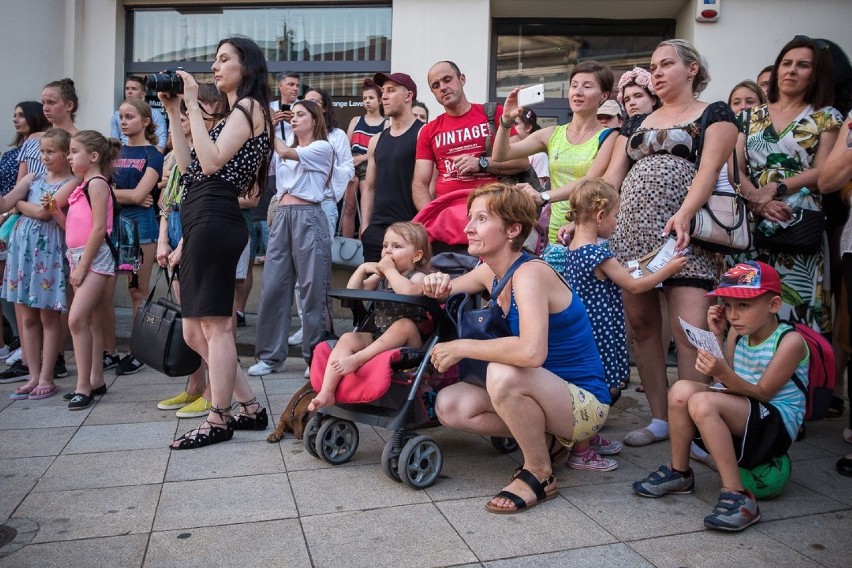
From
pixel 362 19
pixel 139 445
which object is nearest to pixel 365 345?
pixel 139 445

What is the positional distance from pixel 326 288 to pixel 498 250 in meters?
2.79

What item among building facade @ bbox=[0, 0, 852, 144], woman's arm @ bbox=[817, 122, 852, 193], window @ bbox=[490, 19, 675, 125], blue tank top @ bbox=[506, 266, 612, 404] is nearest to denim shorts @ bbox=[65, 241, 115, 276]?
blue tank top @ bbox=[506, 266, 612, 404]

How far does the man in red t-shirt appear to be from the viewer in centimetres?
441

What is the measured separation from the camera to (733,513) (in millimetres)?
2994

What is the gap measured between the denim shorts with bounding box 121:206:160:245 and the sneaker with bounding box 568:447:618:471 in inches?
166

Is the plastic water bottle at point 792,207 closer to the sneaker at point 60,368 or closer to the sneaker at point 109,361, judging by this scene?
the sneaker at point 109,361

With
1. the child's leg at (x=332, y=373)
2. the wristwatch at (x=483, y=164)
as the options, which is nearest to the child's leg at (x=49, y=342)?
the child's leg at (x=332, y=373)

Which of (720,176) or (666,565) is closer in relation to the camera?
(666,565)

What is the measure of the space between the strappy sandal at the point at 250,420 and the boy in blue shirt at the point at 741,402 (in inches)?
81.9

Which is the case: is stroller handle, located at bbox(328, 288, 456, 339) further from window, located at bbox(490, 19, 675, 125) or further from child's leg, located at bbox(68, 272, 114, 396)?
window, located at bbox(490, 19, 675, 125)

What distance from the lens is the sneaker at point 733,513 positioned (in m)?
2.96

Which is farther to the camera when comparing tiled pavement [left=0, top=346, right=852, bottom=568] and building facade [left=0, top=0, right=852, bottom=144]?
building facade [left=0, top=0, right=852, bottom=144]

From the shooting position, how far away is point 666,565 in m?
2.69

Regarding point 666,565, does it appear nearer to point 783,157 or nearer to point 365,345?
point 365,345
